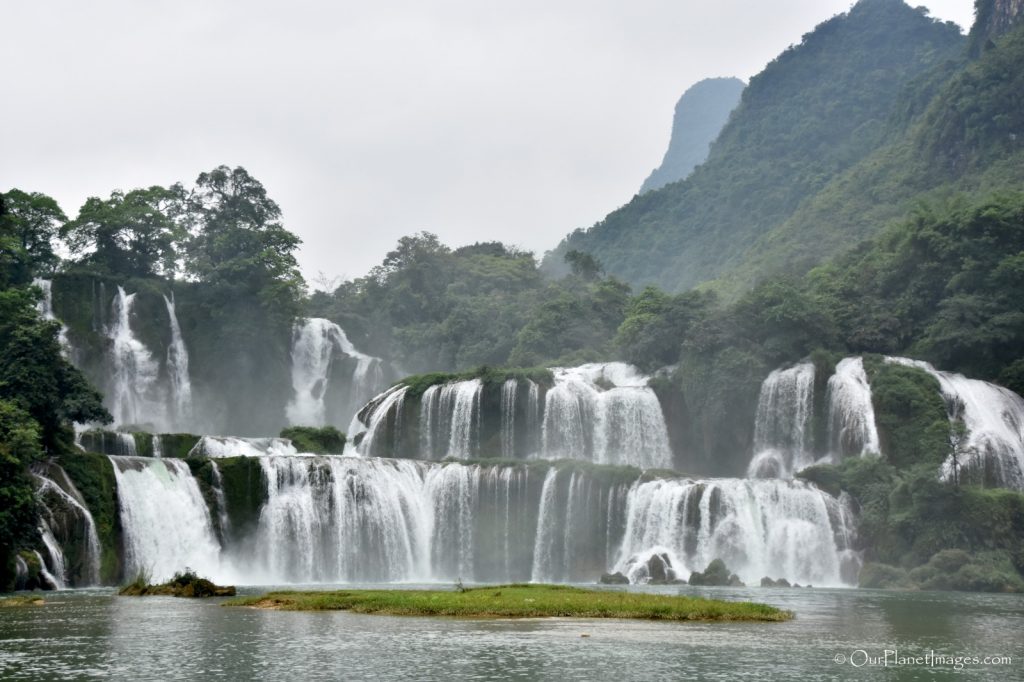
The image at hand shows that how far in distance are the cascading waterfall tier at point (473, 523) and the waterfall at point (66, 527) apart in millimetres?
2622

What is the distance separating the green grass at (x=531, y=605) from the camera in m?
30.5

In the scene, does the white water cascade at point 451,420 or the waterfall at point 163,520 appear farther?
the white water cascade at point 451,420

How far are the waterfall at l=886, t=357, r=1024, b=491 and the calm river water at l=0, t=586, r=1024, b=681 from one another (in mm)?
24008

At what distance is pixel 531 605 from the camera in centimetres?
3128

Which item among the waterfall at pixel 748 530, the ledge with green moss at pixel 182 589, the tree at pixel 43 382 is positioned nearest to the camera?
the ledge with green moss at pixel 182 589

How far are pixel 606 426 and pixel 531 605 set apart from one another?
115 feet

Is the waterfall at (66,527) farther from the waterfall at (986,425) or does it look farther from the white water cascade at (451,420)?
the waterfall at (986,425)

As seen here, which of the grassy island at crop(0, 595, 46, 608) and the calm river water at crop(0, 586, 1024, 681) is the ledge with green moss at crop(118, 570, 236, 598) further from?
the calm river water at crop(0, 586, 1024, 681)

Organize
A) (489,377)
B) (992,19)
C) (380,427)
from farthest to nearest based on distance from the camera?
(992,19) → (380,427) → (489,377)

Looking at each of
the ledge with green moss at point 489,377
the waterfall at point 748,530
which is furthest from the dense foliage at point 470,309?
the waterfall at point 748,530

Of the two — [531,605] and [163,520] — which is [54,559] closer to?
[163,520]

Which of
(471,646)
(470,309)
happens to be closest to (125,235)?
(470,309)

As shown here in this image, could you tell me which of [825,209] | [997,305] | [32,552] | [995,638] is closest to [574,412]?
[997,305]

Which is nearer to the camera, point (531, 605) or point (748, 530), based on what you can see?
point (531, 605)
